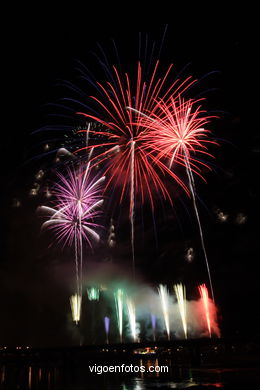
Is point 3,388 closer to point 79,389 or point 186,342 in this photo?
point 79,389

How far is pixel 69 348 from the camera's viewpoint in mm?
96875

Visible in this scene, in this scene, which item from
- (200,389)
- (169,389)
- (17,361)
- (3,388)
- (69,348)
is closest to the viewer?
(200,389)

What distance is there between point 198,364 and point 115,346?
84.0 ft

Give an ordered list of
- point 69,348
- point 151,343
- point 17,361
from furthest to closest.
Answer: point 17,361
point 69,348
point 151,343

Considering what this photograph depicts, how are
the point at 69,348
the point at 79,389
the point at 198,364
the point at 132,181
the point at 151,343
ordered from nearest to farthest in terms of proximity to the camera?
the point at 132,181, the point at 79,389, the point at 198,364, the point at 151,343, the point at 69,348

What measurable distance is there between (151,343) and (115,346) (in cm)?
1008

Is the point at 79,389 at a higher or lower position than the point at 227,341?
lower

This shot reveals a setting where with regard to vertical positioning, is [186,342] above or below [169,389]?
above

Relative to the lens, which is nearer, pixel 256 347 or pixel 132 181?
pixel 132 181

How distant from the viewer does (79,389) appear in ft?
149

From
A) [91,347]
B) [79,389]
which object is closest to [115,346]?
[91,347]

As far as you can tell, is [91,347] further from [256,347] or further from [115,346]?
[256,347]

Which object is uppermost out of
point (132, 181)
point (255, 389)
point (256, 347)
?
point (132, 181)

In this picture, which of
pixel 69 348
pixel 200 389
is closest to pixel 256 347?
pixel 69 348
